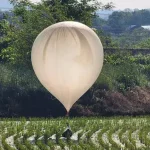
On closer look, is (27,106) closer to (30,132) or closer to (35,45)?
(30,132)

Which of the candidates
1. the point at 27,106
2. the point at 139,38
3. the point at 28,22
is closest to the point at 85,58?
the point at 27,106

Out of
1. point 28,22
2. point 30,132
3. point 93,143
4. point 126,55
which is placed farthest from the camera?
point 126,55

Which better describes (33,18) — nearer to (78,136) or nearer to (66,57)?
(78,136)

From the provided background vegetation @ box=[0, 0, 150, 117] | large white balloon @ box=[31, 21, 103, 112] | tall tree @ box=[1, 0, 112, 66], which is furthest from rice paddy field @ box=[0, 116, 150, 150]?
tall tree @ box=[1, 0, 112, 66]

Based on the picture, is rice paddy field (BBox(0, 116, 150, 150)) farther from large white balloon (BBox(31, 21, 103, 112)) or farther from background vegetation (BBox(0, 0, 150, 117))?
background vegetation (BBox(0, 0, 150, 117))

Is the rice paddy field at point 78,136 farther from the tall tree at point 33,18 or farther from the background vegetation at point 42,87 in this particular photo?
the tall tree at point 33,18
